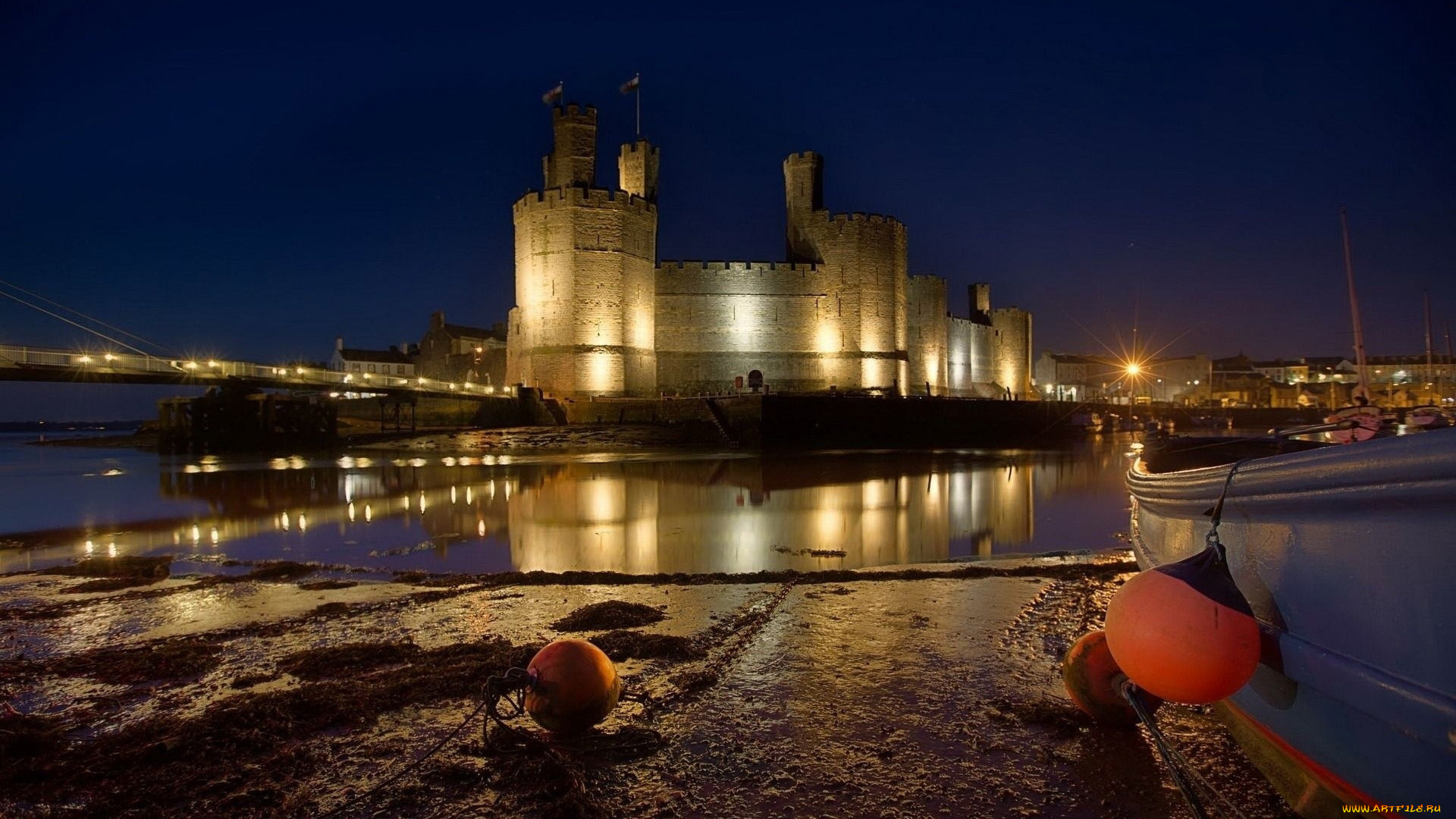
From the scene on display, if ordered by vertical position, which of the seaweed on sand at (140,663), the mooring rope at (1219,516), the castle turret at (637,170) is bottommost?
the seaweed on sand at (140,663)

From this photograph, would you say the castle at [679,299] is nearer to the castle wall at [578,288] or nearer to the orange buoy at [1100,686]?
the castle wall at [578,288]

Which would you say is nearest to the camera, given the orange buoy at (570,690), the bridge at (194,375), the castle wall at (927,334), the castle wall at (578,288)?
the orange buoy at (570,690)

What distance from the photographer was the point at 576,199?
3025 cm

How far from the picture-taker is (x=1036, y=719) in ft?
10.9

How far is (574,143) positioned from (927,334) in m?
19.8

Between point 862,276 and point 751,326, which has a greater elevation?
point 862,276

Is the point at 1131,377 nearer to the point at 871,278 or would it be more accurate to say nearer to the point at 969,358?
the point at 969,358

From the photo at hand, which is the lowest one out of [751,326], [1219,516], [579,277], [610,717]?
[610,717]

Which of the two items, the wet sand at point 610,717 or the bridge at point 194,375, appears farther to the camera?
the bridge at point 194,375

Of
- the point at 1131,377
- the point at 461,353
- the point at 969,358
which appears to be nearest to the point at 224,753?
the point at 969,358

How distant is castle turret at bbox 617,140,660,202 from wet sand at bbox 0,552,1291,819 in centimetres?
3070

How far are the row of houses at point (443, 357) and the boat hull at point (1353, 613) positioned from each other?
48.5 metres

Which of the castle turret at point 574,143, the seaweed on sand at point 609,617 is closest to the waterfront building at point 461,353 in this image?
the castle turret at point 574,143

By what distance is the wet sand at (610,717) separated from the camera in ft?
9.00
